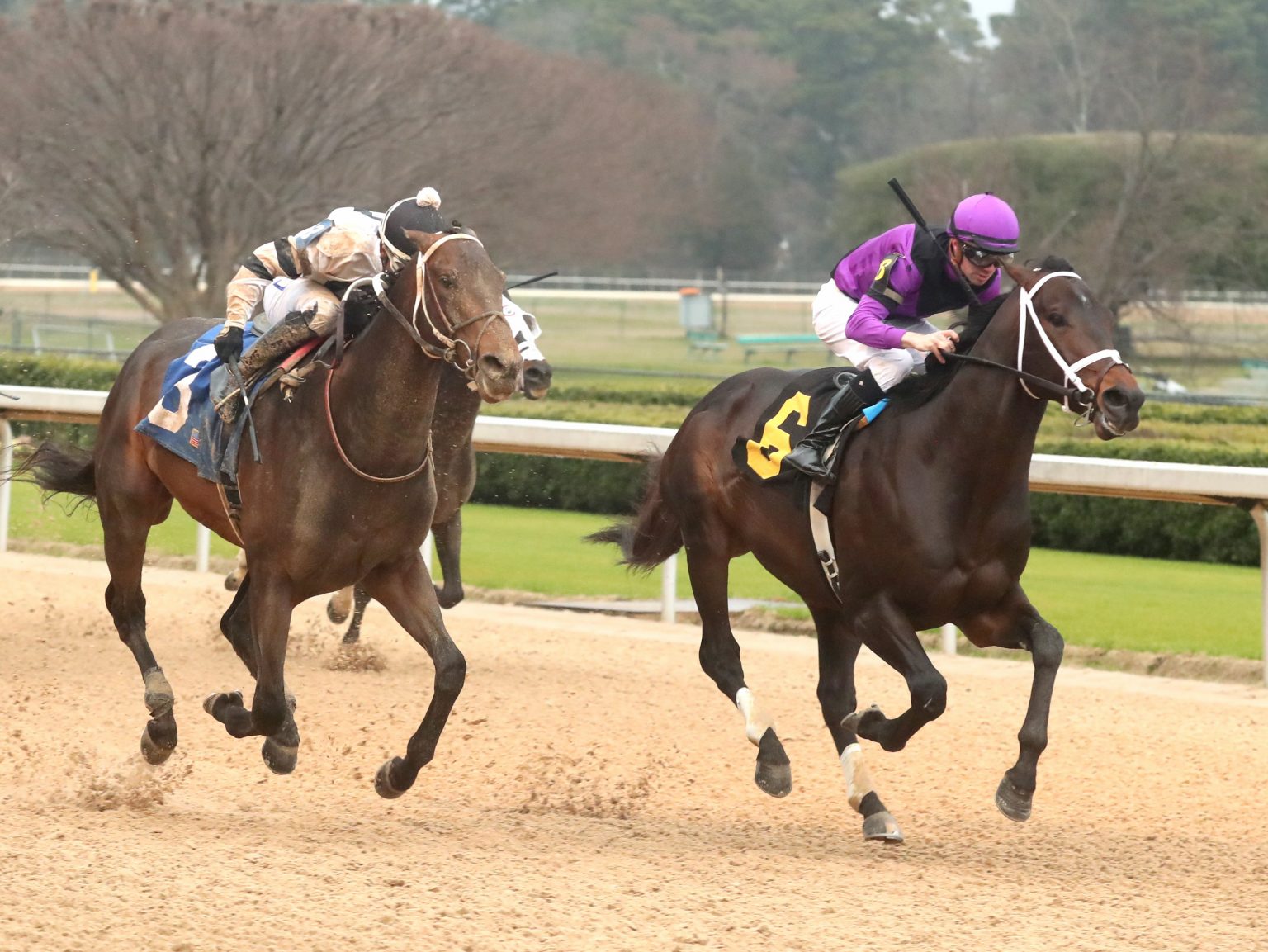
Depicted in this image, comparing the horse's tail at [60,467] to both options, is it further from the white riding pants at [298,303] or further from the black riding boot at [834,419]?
the black riding boot at [834,419]

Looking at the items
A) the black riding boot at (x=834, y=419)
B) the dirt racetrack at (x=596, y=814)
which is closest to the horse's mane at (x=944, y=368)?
the black riding boot at (x=834, y=419)

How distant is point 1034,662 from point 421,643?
169 centimetres

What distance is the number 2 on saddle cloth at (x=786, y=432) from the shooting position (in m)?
5.62

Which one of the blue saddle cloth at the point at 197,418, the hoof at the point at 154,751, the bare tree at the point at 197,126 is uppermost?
the blue saddle cloth at the point at 197,418

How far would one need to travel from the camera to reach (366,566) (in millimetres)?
5176

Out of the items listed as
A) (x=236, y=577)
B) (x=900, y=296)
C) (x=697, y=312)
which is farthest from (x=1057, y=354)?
(x=697, y=312)

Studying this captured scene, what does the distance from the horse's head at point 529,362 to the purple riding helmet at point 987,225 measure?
3.95ft

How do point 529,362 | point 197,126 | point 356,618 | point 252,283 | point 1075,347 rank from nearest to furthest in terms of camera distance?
point 529,362 → point 1075,347 → point 252,283 → point 356,618 → point 197,126

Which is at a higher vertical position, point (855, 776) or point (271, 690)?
point (271, 690)

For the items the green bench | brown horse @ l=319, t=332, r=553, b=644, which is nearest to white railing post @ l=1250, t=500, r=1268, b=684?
brown horse @ l=319, t=332, r=553, b=644

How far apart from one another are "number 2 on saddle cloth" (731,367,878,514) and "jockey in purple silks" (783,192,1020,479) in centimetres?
9

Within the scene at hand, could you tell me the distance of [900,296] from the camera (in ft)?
17.4

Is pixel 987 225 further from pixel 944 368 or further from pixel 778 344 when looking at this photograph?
pixel 778 344

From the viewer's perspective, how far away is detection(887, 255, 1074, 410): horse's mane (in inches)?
204
